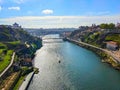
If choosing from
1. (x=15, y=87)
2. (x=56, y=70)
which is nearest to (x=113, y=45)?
(x=56, y=70)

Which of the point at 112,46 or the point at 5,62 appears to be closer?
the point at 5,62

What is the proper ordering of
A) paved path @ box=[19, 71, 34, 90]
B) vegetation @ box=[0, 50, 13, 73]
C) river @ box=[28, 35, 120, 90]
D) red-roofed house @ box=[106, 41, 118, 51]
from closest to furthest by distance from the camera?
paved path @ box=[19, 71, 34, 90], river @ box=[28, 35, 120, 90], vegetation @ box=[0, 50, 13, 73], red-roofed house @ box=[106, 41, 118, 51]

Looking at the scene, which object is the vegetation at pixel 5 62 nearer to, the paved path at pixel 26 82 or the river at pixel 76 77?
the paved path at pixel 26 82

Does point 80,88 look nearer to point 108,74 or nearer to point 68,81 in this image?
point 68,81

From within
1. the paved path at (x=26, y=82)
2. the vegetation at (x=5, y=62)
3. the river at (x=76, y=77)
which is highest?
the vegetation at (x=5, y=62)

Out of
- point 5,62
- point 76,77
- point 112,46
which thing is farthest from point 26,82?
point 112,46

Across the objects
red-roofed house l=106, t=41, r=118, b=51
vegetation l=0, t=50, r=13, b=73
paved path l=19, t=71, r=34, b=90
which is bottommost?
red-roofed house l=106, t=41, r=118, b=51

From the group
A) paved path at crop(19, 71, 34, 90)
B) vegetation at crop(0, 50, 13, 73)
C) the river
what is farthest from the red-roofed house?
paved path at crop(19, 71, 34, 90)

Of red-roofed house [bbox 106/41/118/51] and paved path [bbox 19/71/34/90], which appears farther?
red-roofed house [bbox 106/41/118/51]

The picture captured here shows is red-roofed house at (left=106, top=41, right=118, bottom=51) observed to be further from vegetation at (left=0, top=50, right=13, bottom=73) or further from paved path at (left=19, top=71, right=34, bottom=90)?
paved path at (left=19, top=71, right=34, bottom=90)

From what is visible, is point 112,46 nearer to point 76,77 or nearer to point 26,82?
point 76,77

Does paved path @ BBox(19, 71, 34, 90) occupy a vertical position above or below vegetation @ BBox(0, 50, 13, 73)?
below

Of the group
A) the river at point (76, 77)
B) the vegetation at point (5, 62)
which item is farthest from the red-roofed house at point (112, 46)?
the vegetation at point (5, 62)
